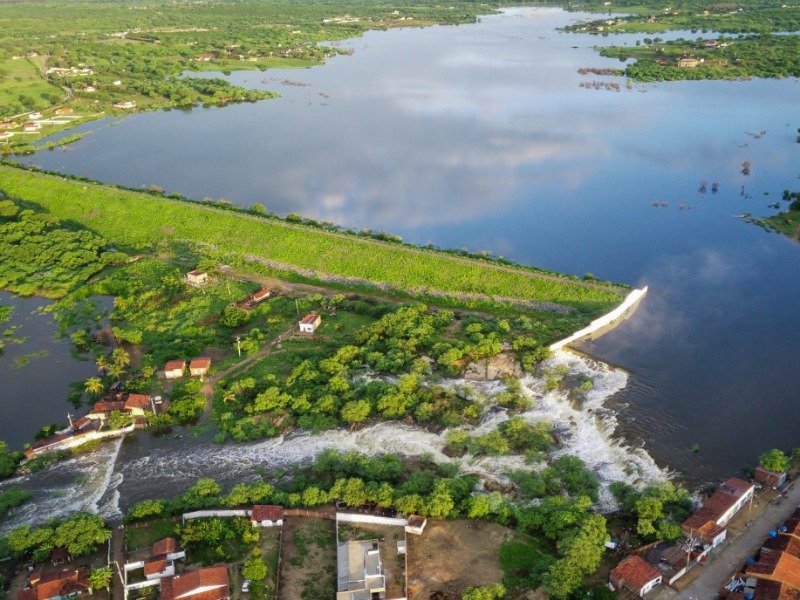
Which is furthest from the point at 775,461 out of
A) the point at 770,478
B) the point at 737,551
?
the point at 737,551

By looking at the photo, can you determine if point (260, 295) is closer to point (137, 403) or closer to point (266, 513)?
point (137, 403)

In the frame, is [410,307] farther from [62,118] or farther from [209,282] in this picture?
[62,118]

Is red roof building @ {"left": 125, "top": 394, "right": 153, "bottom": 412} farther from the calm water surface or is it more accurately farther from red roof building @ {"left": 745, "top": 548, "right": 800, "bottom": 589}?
red roof building @ {"left": 745, "top": 548, "right": 800, "bottom": 589}

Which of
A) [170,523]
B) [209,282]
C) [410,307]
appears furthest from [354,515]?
[209,282]

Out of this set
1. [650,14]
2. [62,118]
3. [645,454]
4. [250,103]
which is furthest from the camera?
[650,14]

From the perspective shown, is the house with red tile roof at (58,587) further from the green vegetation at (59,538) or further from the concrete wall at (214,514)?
the concrete wall at (214,514)
